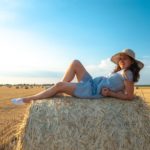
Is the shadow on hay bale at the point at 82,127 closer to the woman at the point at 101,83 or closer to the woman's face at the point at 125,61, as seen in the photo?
the woman at the point at 101,83

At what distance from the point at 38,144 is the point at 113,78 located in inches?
73.4

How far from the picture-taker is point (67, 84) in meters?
6.69

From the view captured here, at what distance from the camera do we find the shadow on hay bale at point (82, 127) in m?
5.92

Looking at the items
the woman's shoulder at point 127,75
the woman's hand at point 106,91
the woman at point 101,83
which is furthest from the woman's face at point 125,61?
the woman's hand at point 106,91

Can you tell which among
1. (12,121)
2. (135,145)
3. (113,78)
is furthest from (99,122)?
(12,121)

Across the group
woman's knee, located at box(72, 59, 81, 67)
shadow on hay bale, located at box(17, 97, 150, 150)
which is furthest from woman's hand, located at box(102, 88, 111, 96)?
woman's knee, located at box(72, 59, 81, 67)

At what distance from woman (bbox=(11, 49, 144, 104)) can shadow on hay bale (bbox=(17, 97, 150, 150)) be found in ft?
1.16

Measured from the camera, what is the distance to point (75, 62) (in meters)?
6.90

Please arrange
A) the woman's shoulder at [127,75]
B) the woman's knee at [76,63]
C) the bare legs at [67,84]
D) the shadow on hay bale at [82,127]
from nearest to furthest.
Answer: the shadow on hay bale at [82,127] → the bare legs at [67,84] → the woman's shoulder at [127,75] → the woman's knee at [76,63]

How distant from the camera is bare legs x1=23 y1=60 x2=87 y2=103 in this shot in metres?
6.47

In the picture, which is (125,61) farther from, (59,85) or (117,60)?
(59,85)

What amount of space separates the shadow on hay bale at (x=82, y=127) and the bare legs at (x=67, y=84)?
25 cm

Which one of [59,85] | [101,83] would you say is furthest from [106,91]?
[59,85]

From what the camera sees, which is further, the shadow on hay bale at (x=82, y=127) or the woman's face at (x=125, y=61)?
the woman's face at (x=125, y=61)
